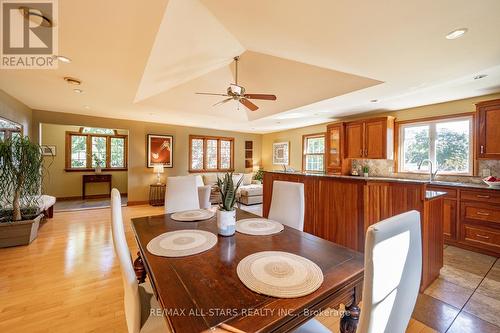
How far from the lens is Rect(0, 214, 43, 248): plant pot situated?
290 cm

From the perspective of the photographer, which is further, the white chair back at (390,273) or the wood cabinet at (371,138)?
the wood cabinet at (371,138)

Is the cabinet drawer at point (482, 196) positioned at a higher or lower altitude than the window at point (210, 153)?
lower

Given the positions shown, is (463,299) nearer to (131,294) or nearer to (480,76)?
(480,76)

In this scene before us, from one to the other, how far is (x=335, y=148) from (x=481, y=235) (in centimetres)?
287

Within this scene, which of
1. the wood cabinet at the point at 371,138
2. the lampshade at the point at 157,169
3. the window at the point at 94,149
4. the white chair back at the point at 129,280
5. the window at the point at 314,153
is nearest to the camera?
the white chair back at the point at 129,280

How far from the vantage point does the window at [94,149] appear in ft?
20.9

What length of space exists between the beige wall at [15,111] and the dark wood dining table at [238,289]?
3.87 metres

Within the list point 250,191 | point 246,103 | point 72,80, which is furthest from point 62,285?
point 250,191

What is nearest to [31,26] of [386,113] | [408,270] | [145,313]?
[145,313]

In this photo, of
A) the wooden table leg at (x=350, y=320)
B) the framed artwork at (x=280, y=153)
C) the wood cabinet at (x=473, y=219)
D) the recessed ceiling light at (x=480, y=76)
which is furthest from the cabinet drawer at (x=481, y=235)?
the framed artwork at (x=280, y=153)

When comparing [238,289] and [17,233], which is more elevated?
[238,289]

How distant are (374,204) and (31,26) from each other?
3.69 meters

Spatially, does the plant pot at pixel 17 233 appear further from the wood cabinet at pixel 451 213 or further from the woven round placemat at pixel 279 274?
the wood cabinet at pixel 451 213

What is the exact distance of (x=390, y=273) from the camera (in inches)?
26.7
